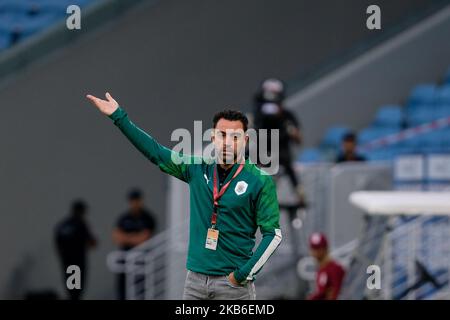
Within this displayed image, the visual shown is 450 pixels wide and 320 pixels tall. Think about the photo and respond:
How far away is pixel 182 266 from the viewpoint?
13789 mm

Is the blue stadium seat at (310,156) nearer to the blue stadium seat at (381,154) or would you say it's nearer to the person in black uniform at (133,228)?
the blue stadium seat at (381,154)

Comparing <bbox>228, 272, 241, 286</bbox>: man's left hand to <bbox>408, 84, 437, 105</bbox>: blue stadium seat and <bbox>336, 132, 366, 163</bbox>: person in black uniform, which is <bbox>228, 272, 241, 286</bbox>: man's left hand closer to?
<bbox>336, 132, 366, 163</bbox>: person in black uniform

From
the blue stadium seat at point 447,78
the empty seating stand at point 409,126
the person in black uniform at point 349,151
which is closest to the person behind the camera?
the person in black uniform at point 349,151

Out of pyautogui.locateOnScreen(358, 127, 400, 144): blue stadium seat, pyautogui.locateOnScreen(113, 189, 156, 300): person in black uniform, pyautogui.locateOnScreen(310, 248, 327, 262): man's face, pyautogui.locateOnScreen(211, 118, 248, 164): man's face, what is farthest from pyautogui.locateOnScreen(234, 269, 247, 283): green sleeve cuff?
pyautogui.locateOnScreen(358, 127, 400, 144): blue stadium seat

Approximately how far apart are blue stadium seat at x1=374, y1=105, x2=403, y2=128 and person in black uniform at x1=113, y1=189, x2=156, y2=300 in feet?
12.7

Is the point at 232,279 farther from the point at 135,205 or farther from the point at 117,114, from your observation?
the point at 135,205

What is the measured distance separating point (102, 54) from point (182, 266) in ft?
14.7

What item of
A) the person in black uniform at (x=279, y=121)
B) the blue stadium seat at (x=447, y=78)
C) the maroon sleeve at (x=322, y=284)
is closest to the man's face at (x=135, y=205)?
the person in black uniform at (x=279, y=121)

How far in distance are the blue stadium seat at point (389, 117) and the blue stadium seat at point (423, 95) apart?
0.25 m

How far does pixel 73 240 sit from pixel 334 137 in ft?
12.7

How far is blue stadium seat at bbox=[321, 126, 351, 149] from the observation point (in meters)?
17.2

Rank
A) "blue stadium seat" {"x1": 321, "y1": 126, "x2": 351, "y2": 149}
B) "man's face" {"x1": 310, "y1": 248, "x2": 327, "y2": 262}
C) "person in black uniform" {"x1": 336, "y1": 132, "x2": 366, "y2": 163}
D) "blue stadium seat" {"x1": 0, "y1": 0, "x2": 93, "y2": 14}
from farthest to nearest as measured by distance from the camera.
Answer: "blue stadium seat" {"x1": 0, "y1": 0, "x2": 93, "y2": 14} → "blue stadium seat" {"x1": 321, "y1": 126, "x2": 351, "y2": 149} → "person in black uniform" {"x1": 336, "y1": 132, "x2": 366, "y2": 163} → "man's face" {"x1": 310, "y1": 248, "x2": 327, "y2": 262}

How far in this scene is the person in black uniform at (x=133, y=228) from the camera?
15531 millimetres

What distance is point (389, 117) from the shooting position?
17.6 meters
